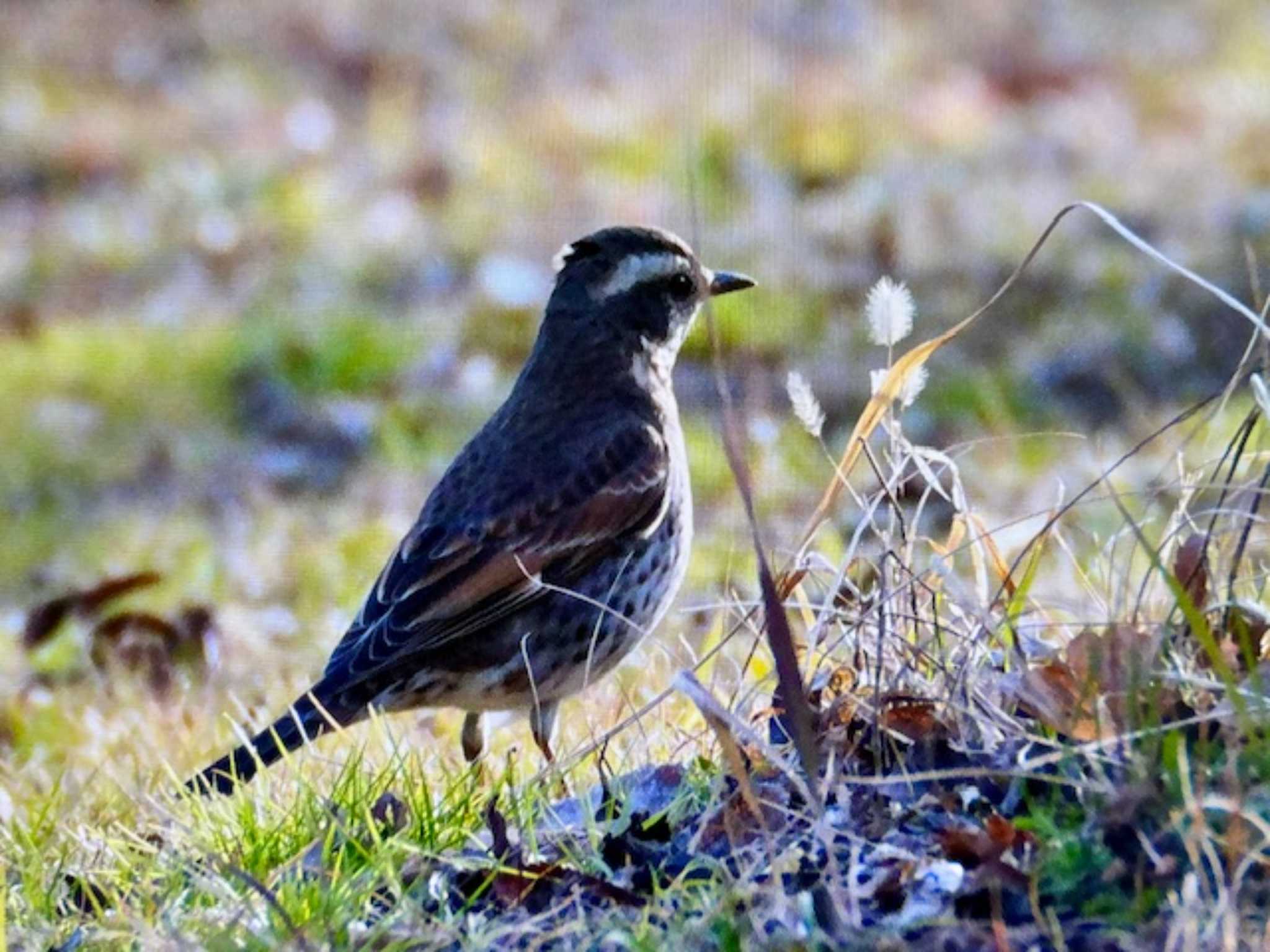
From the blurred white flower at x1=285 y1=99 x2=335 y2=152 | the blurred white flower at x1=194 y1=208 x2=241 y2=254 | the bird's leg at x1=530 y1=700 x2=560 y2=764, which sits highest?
the blurred white flower at x1=285 y1=99 x2=335 y2=152

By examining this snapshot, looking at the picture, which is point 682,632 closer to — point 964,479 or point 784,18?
point 964,479

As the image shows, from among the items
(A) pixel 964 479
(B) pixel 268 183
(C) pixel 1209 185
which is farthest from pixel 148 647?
(C) pixel 1209 185

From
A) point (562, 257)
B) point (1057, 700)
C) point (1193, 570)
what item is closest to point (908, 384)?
point (1193, 570)

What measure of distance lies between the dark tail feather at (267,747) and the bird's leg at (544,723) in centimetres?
47

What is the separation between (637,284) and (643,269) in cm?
5

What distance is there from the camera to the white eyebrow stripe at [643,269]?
20.3 ft

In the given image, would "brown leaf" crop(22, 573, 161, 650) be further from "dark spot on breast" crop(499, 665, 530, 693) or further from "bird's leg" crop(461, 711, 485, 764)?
"dark spot on breast" crop(499, 665, 530, 693)

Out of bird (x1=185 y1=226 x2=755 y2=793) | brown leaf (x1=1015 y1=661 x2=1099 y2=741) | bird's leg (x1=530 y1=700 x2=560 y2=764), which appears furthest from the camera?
bird (x1=185 y1=226 x2=755 y2=793)

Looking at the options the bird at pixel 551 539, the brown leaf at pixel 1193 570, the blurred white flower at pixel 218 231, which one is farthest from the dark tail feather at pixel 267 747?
the blurred white flower at pixel 218 231

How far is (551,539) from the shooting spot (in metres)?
5.73

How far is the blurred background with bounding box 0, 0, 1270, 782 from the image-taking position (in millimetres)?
8172

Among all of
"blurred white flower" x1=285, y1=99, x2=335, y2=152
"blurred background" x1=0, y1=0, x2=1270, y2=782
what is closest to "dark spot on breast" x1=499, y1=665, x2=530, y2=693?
"blurred background" x1=0, y1=0, x2=1270, y2=782

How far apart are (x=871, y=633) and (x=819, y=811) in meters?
0.69

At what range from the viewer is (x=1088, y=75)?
14.6 metres
